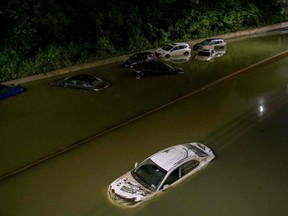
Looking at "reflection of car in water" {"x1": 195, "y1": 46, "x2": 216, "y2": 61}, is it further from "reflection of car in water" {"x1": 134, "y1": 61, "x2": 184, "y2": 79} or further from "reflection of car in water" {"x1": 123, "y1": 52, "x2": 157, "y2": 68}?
"reflection of car in water" {"x1": 134, "y1": 61, "x2": 184, "y2": 79}

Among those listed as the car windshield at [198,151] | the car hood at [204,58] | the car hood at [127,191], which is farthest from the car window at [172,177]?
the car hood at [204,58]

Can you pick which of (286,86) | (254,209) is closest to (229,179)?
(254,209)

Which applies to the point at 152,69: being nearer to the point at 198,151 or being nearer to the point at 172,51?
the point at 172,51

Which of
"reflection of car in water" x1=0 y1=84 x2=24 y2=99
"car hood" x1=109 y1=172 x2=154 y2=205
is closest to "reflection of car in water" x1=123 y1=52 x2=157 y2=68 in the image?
"reflection of car in water" x1=0 y1=84 x2=24 y2=99

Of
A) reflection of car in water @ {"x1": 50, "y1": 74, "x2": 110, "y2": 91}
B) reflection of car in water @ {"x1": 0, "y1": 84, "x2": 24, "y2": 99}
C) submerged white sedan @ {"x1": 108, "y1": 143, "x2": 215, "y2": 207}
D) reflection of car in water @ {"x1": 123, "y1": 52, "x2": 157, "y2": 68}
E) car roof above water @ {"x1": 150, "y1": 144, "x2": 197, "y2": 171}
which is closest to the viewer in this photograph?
submerged white sedan @ {"x1": 108, "y1": 143, "x2": 215, "y2": 207}

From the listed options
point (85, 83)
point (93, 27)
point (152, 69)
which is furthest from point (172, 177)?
point (93, 27)

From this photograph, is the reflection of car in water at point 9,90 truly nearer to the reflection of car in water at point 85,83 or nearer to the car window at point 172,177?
the reflection of car in water at point 85,83

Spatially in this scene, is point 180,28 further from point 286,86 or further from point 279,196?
point 279,196
